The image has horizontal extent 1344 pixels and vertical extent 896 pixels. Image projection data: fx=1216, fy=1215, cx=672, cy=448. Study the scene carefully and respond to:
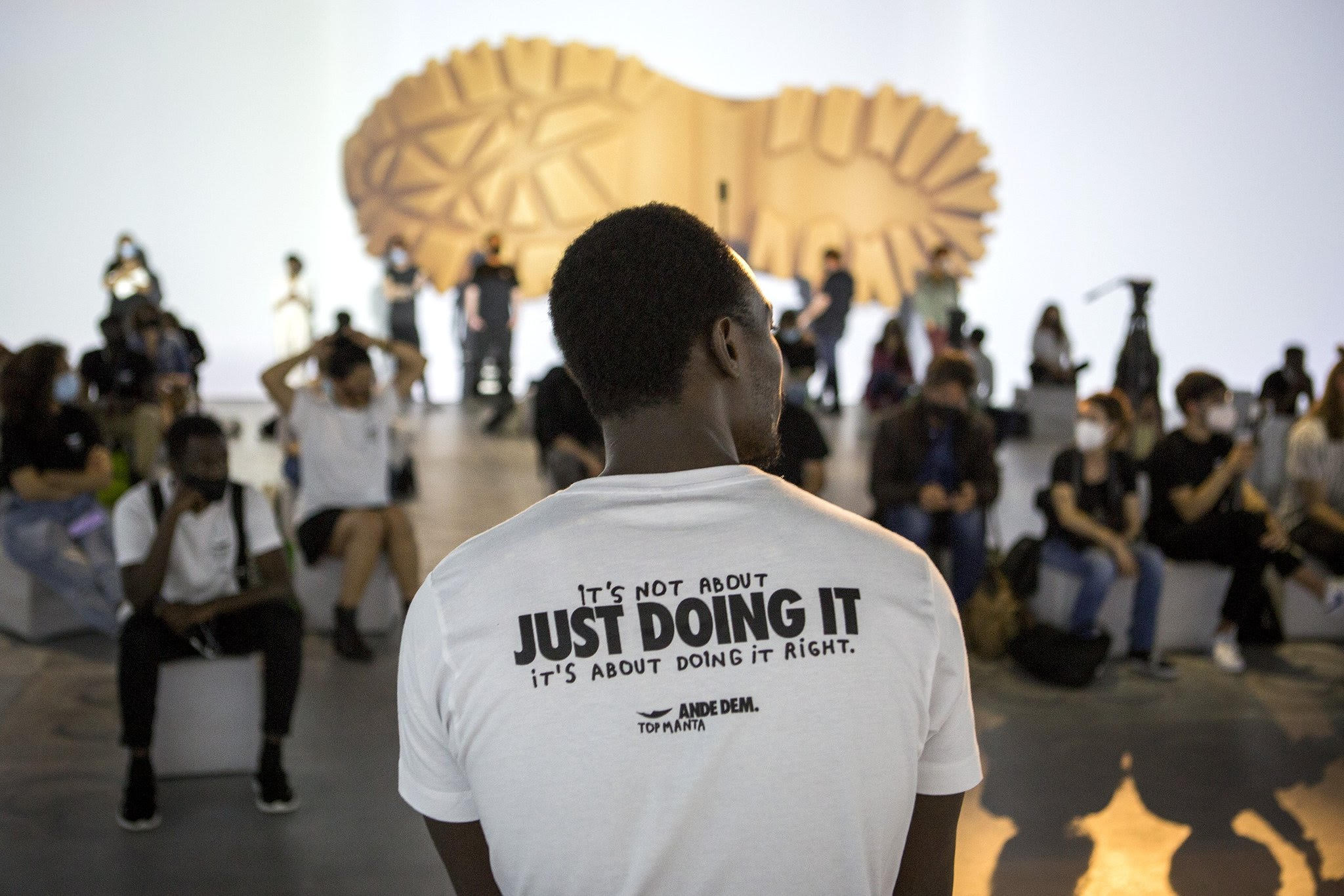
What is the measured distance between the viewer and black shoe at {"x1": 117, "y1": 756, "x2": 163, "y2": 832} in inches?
120

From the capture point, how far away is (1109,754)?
359 centimetres

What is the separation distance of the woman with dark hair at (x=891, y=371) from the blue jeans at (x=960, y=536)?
478cm

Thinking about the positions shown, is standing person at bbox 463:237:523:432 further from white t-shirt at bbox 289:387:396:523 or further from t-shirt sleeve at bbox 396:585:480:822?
t-shirt sleeve at bbox 396:585:480:822

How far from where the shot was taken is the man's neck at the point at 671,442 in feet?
3.25

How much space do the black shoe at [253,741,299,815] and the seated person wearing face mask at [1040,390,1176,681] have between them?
2664mm

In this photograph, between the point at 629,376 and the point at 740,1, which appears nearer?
the point at 629,376

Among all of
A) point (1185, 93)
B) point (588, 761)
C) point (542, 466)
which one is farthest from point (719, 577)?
point (1185, 93)

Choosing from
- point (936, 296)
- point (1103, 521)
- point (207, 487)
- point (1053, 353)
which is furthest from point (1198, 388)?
point (936, 296)

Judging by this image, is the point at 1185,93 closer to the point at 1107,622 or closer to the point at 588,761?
the point at 1107,622

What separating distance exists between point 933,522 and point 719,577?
3.85 meters

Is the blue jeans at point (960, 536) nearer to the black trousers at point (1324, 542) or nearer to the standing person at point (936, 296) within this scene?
the black trousers at point (1324, 542)

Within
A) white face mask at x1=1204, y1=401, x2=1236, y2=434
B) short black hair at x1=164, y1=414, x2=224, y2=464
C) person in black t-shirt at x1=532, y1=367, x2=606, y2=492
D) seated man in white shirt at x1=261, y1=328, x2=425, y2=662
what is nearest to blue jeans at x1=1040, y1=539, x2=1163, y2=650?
white face mask at x1=1204, y1=401, x2=1236, y2=434

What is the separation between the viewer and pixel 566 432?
14.7 ft

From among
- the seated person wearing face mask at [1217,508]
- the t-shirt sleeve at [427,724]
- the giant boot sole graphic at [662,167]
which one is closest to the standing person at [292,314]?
the giant boot sole graphic at [662,167]
